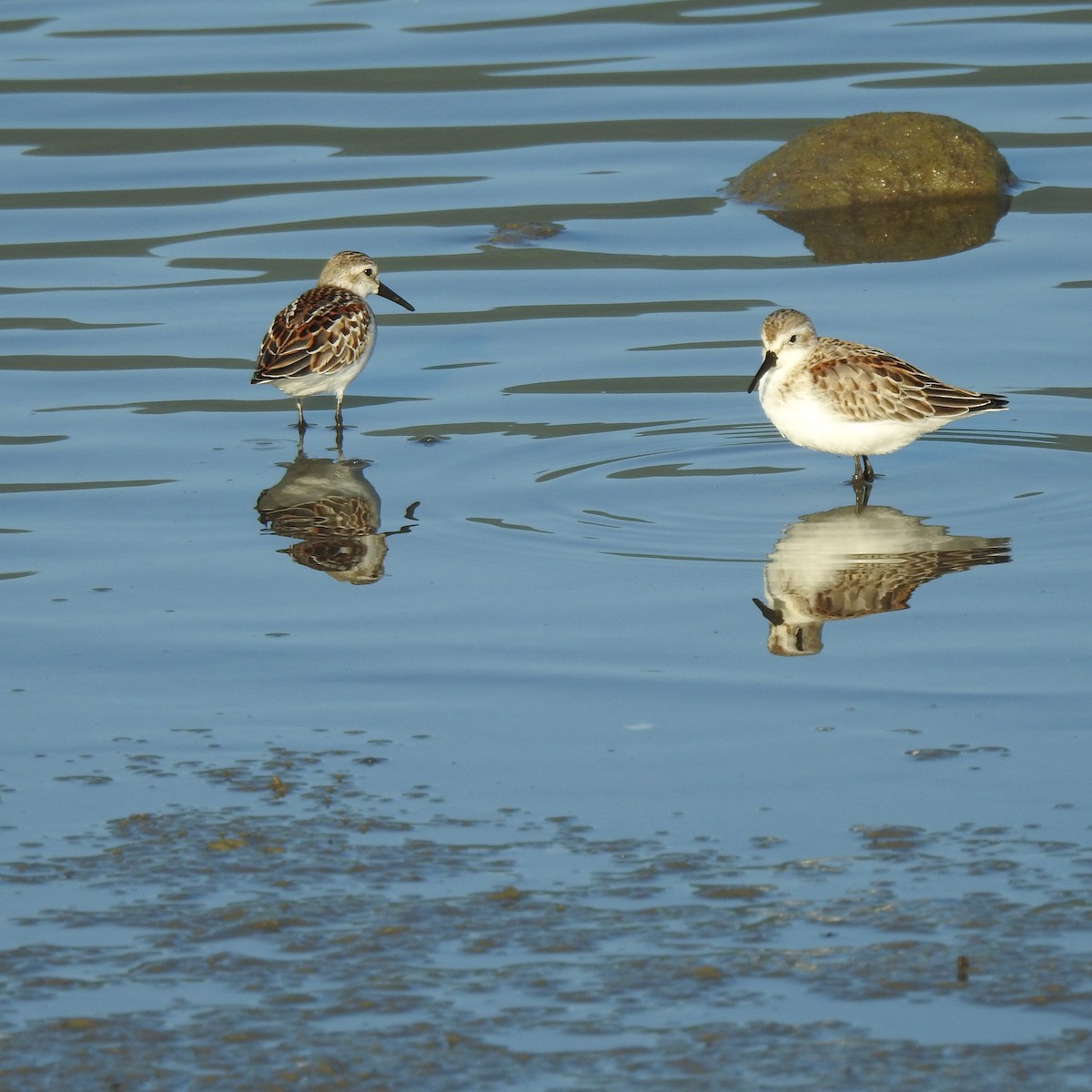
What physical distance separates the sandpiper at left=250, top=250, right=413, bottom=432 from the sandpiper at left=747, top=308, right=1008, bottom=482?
8.59 ft

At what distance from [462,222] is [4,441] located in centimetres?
599

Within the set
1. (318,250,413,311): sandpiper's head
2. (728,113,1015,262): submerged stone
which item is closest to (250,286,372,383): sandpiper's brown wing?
(318,250,413,311): sandpiper's head

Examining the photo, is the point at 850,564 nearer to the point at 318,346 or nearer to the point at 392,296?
the point at 318,346

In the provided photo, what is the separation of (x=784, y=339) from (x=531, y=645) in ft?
11.2

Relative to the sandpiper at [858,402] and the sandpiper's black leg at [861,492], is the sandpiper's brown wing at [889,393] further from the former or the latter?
the sandpiper's black leg at [861,492]

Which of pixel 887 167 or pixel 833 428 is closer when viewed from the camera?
pixel 833 428

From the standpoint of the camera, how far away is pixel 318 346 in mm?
12109

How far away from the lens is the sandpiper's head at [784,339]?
36.8 feet

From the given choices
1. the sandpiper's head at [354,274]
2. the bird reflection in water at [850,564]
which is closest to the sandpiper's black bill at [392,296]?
the sandpiper's head at [354,274]

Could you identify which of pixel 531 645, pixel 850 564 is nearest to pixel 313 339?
pixel 850 564

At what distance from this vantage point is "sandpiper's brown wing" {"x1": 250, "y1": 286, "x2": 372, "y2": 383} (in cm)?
1209

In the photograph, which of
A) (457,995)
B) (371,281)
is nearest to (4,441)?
(371,281)

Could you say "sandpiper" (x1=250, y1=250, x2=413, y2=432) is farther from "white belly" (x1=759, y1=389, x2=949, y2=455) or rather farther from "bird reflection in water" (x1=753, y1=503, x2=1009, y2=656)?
"bird reflection in water" (x1=753, y1=503, x2=1009, y2=656)

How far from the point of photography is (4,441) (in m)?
11.8
